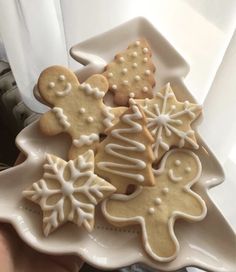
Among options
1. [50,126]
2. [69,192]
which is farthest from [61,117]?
[69,192]

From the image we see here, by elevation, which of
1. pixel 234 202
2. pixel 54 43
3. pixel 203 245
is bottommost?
pixel 234 202

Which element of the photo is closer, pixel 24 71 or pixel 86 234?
pixel 86 234

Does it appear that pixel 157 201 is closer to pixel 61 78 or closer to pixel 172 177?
pixel 172 177

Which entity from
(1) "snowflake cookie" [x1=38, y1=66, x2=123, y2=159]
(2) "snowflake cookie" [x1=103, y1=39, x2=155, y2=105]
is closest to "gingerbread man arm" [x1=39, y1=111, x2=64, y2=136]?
(1) "snowflake cookie" [x1=38, y1=66, x2=123, y2=159]

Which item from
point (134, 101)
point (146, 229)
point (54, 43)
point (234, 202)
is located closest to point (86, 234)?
point (146, 229)

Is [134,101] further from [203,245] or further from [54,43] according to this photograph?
[54,43]

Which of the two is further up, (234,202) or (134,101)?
(134,101)

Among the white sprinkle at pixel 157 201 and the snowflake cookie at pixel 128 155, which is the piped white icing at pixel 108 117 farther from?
the white sprinkle at pixel 157 201
